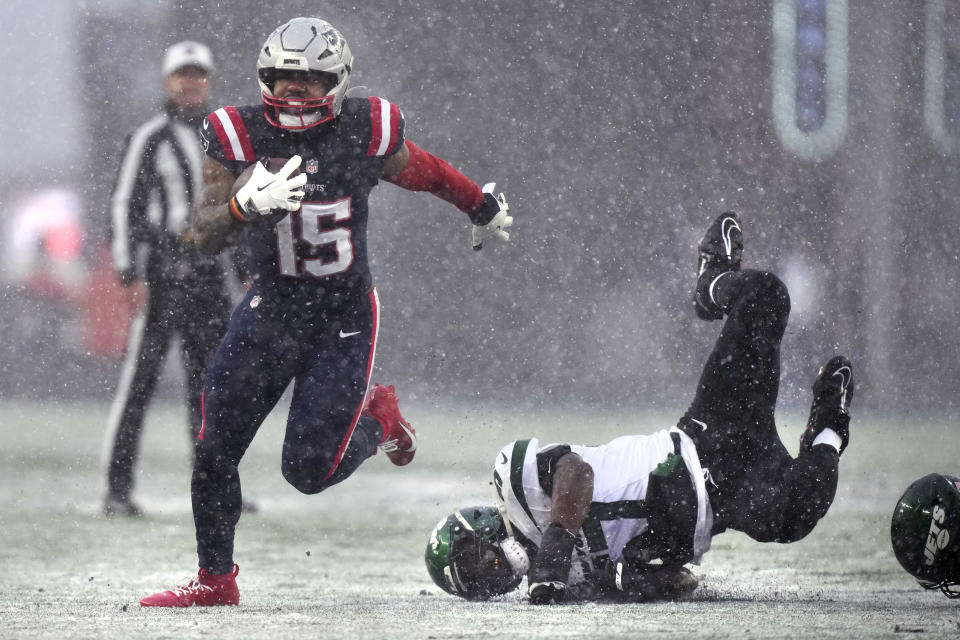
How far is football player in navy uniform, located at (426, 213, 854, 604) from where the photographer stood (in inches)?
120

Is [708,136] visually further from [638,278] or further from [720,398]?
[720,398]

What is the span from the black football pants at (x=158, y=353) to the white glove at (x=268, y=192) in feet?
6.22

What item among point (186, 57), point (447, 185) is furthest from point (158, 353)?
point (447, 185)

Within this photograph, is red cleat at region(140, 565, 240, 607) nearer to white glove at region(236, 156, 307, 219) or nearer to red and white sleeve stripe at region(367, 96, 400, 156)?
white glove at region(236, 156, 307, 219)

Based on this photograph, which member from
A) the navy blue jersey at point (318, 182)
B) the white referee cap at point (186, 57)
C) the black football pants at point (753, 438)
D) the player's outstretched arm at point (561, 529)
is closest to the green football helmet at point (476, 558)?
the player's outstretched arm at point (561, 529)

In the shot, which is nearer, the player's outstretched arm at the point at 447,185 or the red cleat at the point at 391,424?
the player's outstretched arm at the point at 447,185

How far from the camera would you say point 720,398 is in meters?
3.36

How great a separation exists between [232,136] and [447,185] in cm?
65

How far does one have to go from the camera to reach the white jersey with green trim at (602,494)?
310 cm

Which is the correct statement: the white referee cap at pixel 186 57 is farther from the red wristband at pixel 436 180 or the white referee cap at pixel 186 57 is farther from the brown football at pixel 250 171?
the brown football at pixel 250 171

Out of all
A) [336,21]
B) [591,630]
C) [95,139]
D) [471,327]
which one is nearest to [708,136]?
[471,327]

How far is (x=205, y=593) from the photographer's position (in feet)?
10.1

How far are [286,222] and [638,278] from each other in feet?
19.5

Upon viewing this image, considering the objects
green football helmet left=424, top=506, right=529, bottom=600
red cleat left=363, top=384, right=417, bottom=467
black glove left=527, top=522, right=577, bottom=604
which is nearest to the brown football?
red cleat left=363, top=384, right=417, bottom=467
